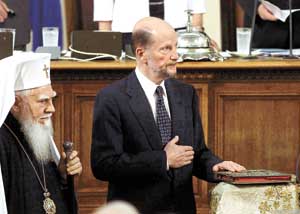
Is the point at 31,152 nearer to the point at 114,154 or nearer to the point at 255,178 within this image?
the point at 114,154

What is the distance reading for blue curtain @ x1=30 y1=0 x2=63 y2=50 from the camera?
27.1ft

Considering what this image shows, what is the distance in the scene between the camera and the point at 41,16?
8.30 meters

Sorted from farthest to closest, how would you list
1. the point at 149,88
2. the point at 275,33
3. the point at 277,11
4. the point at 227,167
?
the point at 275,33
the point at 277,11
the point at 149,88
the point at 227,167

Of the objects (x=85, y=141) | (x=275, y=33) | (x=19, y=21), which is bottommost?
(x=85, y=141)

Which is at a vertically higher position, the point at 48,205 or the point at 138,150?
the point at 138,150

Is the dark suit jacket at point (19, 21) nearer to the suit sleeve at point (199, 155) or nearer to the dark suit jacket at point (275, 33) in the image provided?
the dark suit jacket at point (275, 33)

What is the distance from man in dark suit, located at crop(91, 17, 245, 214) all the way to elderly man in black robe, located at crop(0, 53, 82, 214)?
47cm

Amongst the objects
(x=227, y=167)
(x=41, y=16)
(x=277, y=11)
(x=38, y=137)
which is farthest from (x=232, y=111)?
(x=41, y=16)

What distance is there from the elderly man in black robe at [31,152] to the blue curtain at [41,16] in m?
4.23

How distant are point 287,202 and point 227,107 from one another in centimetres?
172

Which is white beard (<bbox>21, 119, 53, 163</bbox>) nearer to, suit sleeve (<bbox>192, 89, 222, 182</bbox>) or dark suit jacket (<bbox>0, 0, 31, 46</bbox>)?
suit sleeve (<bbox>192, 89, 222, 182</bbox>)

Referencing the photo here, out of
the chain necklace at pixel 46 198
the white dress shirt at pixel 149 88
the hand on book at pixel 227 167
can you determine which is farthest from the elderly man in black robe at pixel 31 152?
the hand on book at pixel 227 167

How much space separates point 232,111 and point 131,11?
1.20 m

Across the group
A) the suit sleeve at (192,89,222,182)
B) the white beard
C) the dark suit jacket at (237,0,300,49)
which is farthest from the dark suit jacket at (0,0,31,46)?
the white beard
